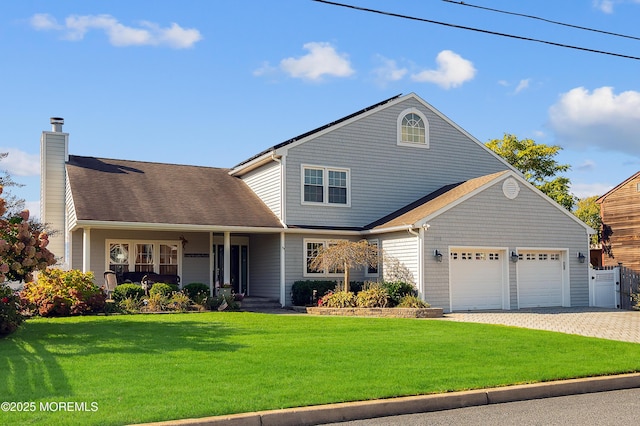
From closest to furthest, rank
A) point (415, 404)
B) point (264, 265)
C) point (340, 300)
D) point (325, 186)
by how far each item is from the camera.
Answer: point (415, 404) → point (340, 300) → point (325, 186) → point (264, 265)

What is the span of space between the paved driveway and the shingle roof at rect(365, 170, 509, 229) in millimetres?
3501

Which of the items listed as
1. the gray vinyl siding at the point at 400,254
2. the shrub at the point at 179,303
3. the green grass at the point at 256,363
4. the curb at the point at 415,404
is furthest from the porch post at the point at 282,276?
the curb at the point at 415,404

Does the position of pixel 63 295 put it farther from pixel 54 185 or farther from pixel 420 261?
pixel 420 261

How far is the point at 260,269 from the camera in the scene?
82.6 feet

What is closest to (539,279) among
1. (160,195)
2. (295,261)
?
(295,261)

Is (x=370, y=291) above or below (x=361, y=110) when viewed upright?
below

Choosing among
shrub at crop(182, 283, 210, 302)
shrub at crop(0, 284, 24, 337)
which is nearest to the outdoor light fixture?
shrub at crop(182, 283, 210, 302)

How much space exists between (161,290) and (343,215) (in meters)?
7.31

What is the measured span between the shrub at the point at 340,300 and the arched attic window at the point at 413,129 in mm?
→ 7200

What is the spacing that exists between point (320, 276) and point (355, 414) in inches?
612

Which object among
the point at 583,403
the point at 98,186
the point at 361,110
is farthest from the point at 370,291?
the point at 583,403

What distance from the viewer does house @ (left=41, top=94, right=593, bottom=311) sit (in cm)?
2161

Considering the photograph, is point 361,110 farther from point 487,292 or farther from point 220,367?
point 220,367

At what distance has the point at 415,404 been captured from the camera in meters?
8.52
